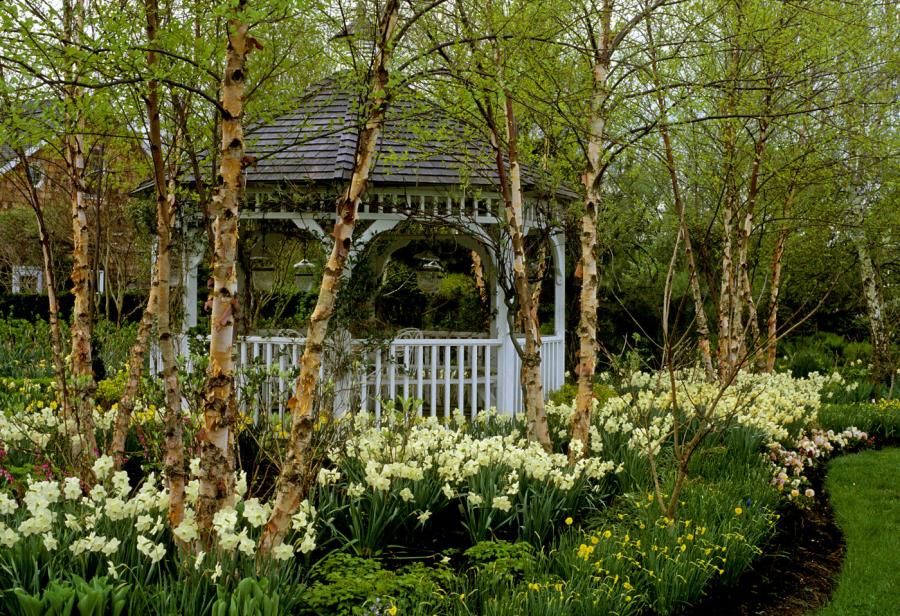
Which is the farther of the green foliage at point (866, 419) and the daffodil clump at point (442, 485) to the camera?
the green foliage at point (866, 419)

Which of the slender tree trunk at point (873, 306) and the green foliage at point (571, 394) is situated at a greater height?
the slender tree trunk at point (873, 306)

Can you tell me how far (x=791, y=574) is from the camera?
479 cm

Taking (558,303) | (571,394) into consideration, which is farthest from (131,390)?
(558,303)

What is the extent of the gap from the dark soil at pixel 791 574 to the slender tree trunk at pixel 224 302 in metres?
2.46

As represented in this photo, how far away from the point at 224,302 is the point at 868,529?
496cm

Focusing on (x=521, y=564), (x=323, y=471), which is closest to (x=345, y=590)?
(x=521, y=564)

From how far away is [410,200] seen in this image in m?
8.11

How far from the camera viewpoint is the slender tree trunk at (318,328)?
10.9 ft

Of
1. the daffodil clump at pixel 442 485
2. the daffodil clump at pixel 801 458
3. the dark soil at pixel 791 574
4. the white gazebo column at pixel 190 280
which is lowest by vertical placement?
the dark soil at pixel 791 574

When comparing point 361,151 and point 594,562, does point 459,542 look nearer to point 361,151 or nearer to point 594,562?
point 594,562

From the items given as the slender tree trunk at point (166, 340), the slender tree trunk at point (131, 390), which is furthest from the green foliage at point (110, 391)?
the slender tree trunk at point (166, 340)

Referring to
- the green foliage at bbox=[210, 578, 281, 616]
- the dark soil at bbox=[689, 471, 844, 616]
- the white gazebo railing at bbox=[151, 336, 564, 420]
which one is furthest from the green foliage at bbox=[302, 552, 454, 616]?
the white gazebo railing at bbox=[151, 336, 564, 420]

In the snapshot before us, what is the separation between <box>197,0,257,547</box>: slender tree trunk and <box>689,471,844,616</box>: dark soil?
246cm

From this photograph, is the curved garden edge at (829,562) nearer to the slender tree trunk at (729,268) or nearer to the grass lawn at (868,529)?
the grass lawn at (868,529)
